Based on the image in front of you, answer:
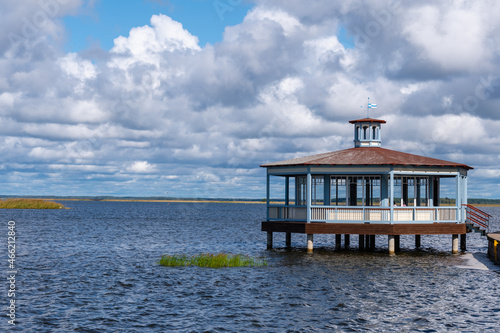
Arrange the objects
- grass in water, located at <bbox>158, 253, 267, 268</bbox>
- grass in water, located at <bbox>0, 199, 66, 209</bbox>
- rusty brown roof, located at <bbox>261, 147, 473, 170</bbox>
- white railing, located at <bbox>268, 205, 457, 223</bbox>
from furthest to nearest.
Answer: grass in water, located at <bbox>0, 199, 66, 209</bbox>, white railing, located at <bbox>268, 205, 457, 223</bbox>, rusty brown roof, located at <bbox>261, 147, 473, 170</bbox>, grass in water, located at <bbox>158, 253, 267, 268</bbox>

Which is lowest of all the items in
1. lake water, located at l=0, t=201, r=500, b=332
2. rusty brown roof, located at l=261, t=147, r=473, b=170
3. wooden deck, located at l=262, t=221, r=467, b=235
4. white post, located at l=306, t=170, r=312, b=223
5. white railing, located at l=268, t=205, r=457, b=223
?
lake water, located at l=0, t=201, r=500, b=332

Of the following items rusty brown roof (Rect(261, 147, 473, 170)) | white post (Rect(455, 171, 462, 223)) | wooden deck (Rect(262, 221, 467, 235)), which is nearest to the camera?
wooden deck (Rect(262, 221, 467, 235))

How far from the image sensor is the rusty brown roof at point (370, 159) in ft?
117

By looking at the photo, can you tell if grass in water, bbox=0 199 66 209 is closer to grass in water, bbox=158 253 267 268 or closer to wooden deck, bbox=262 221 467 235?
grass in water, bbox=158 253 267 268

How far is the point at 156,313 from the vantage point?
21.8 metres

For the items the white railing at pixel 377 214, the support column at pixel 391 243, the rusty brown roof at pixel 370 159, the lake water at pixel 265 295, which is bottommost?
the lake water at pixel 265 295

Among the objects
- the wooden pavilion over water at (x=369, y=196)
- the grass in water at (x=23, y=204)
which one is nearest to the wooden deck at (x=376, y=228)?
the wooden pavilion over water at (x=369, y=196)

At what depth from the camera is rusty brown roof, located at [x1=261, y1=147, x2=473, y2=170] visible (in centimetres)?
3562

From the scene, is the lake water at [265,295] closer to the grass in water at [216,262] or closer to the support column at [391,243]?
the support column at [391,243]

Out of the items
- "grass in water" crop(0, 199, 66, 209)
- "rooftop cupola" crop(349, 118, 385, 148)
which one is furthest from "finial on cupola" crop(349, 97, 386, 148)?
"grass in water" crop(0, 199, 66, 209)

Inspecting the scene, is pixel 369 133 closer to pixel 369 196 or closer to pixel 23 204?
pixel 369 196

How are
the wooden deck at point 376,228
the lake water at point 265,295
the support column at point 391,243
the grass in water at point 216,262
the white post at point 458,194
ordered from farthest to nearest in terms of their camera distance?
1. the support column at point 391,243
2. the white post at point 458,194
3. the wooden deck at point 376,228
4. the grass in water at point 216,262
5. the lake water at point 265,295

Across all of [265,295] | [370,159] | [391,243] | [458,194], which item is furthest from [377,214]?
[265,295]

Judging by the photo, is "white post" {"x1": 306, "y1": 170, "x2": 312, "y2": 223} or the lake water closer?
the lake water
